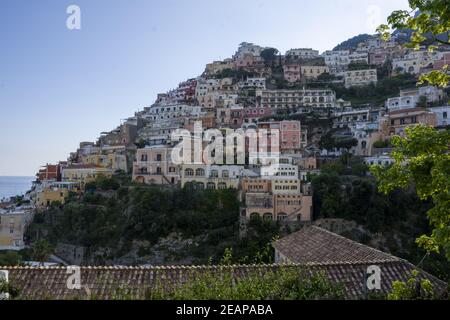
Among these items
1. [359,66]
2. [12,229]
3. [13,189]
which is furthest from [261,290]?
[13,189]

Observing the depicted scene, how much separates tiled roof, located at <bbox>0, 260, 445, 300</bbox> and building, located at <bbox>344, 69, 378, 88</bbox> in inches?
2348

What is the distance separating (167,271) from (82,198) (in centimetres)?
3661

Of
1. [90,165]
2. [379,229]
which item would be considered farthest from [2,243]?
[379,229]

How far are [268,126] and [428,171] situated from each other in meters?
46.0

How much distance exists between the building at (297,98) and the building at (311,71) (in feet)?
37.1

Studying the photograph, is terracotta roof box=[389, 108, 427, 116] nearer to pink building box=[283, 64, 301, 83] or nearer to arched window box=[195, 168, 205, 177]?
arched window box=[195, 168, 205, 177]

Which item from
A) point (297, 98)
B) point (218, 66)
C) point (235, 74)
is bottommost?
point (297, 98)

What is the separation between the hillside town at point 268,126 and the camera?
40.5 meters

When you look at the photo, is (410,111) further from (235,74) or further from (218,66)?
(218,66)

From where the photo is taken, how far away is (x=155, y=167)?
4656 centimetres

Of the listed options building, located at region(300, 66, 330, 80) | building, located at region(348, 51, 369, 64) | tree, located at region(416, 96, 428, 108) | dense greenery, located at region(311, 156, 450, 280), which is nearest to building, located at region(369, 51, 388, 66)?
building, located at region(348, 51, 369, 64)

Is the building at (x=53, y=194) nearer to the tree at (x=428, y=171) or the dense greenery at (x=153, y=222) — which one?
the dense greenery at (x=153, y=222)

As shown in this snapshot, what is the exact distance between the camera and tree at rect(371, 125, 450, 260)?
18.6 ft

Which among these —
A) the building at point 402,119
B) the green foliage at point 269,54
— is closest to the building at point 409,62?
the green foliage at point 269,54
